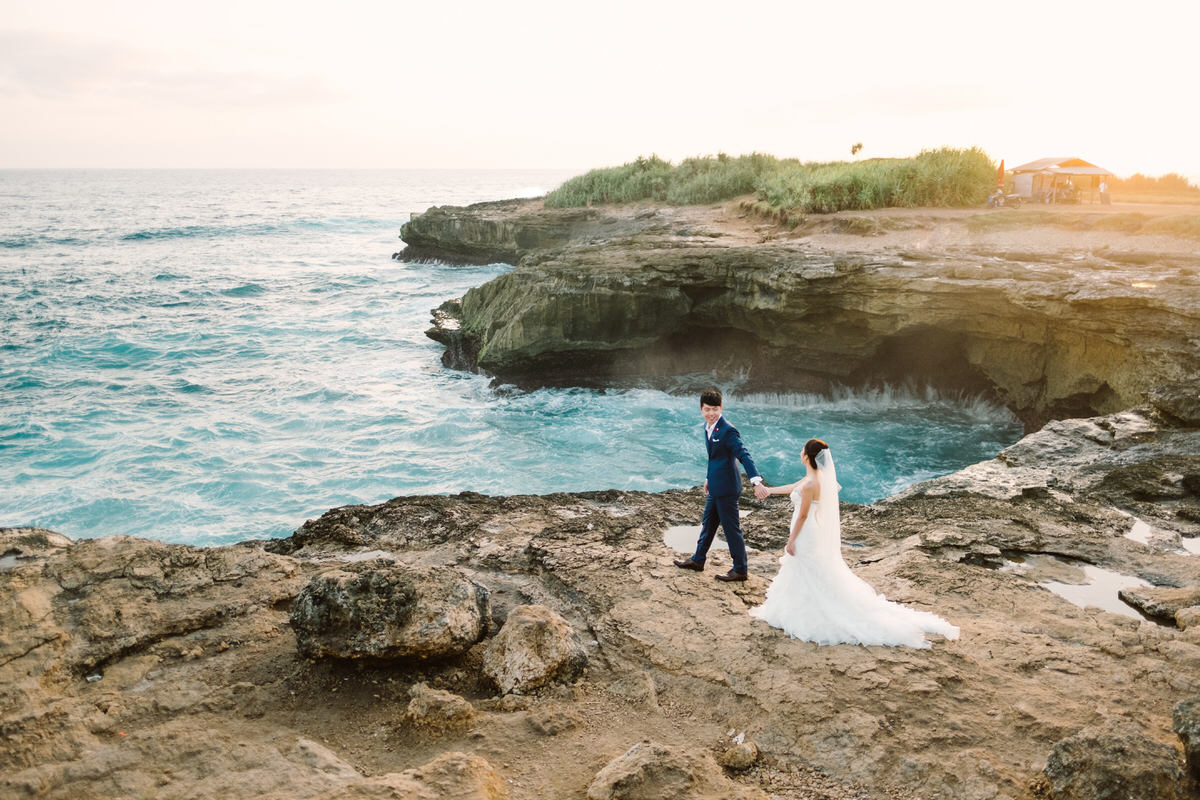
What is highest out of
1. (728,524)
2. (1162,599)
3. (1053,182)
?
(1053,182)

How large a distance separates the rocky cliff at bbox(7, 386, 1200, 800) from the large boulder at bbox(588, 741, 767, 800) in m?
0.01

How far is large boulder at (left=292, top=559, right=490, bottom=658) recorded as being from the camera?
4.38 metres

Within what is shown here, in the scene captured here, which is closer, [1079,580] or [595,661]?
[595,661]

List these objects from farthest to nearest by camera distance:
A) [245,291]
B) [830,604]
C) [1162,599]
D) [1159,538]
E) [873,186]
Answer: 1. [245,291]
2. [873,186]
3. [1159,538]
4. [1162,599]
5. [830,604]

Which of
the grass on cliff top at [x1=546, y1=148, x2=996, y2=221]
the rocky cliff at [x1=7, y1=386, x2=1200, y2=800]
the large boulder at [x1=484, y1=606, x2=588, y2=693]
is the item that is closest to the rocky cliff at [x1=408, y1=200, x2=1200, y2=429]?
the grass on cliff top at [x1=546, y1=148, x2=996, y2=221]

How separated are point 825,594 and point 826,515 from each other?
583mm

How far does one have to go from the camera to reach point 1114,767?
10.5ft

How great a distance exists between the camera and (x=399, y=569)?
191 inches

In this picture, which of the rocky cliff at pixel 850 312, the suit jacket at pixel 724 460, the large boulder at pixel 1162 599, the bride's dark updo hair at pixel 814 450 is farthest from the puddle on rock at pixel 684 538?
the rocky cliff at pixel 850 312

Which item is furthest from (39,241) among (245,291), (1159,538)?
(1159,538)

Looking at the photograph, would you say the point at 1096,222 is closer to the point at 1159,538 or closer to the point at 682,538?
the point at 1159,538

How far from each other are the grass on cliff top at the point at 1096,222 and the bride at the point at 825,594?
43.9 feet

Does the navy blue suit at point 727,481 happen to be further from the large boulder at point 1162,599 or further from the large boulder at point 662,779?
the large boulder at point 1162,599

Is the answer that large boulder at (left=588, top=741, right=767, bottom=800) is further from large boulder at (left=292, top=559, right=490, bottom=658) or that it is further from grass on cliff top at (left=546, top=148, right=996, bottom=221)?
grass on cliff top at (left=546, top=148, right=996, bottom=221)
